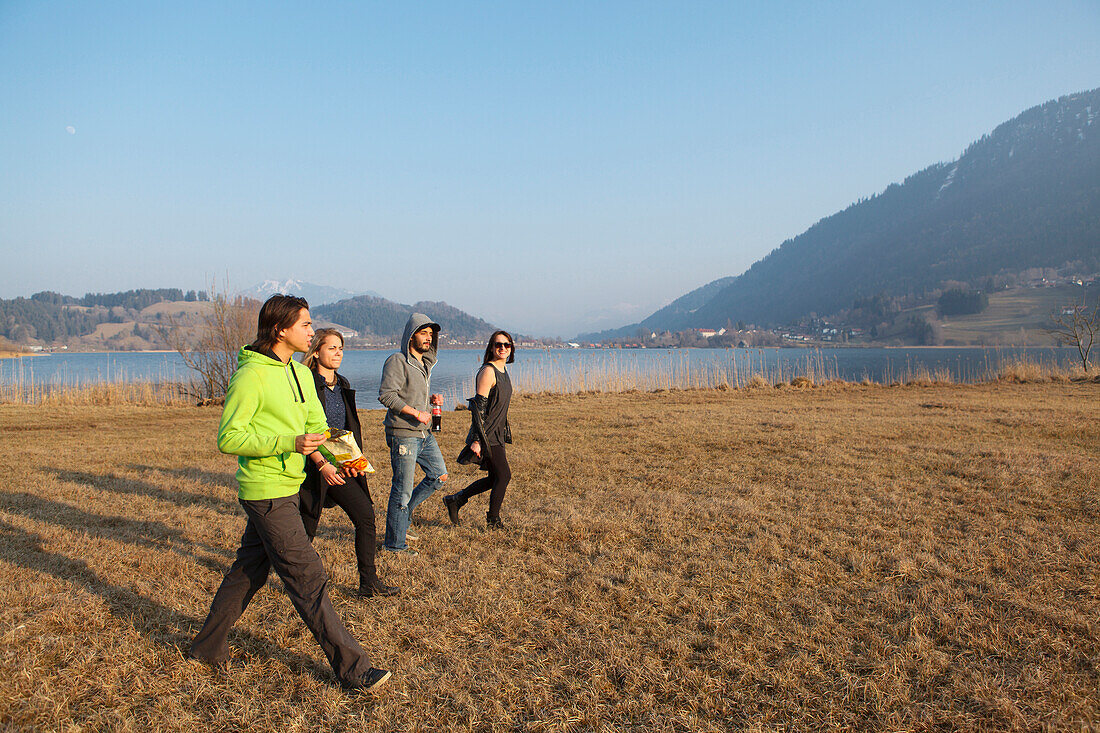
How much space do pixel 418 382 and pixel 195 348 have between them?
61.8ft

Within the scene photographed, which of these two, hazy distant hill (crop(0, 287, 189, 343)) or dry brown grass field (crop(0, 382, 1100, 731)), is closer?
dry brown grass field (crop(0, 382, 1100, 731))

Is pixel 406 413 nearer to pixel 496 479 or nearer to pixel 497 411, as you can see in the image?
pixel 497 411

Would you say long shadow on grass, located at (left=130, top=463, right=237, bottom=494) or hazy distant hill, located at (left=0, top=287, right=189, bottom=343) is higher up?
hazy distant hill, located at (left=0, top=287, right=189, bottom=343)

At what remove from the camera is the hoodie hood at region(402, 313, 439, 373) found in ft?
15.5

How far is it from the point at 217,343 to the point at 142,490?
572 inches

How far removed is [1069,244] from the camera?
13775 centimetres

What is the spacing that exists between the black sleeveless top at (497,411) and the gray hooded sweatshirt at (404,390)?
0.70 metres

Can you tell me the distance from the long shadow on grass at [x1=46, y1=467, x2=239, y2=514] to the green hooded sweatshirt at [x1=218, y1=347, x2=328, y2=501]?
13.5 feet

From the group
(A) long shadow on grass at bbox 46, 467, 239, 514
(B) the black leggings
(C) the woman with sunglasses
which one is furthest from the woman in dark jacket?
(A) long shadow on grass at bbox 46, 467, 239, 514

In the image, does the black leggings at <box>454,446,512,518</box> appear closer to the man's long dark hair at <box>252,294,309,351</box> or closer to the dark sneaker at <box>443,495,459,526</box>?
the dark sneaker at <box>443,495,459,526</box>

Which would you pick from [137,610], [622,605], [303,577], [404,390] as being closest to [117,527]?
[137,610]

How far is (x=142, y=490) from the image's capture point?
6.98 meters

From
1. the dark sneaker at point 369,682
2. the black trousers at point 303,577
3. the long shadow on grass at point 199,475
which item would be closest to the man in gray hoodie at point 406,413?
the black trousers at point 303,577

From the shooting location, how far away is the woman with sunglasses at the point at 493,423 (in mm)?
5215
